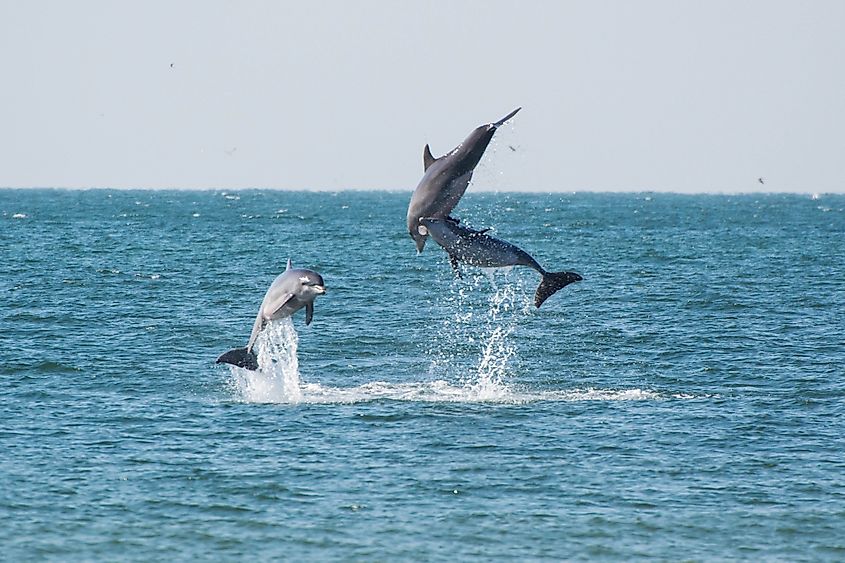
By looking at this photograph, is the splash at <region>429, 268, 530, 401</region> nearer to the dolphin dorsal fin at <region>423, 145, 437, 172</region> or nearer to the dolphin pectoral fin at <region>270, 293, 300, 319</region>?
the dolphin dorsal fin at <region>423, 145, 437, 172</region>

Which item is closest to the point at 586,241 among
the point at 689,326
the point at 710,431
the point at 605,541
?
the point at 689,326

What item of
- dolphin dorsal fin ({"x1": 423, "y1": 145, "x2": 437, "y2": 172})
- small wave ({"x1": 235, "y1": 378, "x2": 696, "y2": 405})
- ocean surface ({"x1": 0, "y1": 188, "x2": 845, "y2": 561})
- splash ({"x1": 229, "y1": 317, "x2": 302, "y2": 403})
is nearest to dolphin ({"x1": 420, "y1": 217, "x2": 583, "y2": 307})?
dolphin dorsal fin ({"x1": 423, "y1": 145, "x2": 437, "y2": 172})

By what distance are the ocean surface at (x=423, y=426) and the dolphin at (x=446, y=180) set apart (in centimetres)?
632

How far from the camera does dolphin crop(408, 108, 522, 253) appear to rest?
2417cm

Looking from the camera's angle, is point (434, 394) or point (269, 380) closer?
point (434, 394)

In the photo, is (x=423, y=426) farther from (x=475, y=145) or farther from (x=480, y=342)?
(x=480, y=342)

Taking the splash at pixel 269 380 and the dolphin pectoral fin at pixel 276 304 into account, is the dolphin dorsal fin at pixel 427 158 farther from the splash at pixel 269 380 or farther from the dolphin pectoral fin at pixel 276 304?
the splash at pixel 269 380

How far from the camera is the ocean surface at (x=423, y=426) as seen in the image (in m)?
24.6

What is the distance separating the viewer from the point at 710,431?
33.7 metres

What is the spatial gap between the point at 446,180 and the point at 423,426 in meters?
11.1

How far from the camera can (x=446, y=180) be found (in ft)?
80.0

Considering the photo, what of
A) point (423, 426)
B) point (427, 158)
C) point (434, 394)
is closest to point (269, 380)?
point (434, 394)

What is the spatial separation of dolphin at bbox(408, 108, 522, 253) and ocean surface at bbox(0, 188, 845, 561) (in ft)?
20.7

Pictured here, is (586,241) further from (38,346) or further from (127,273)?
(38,346)
